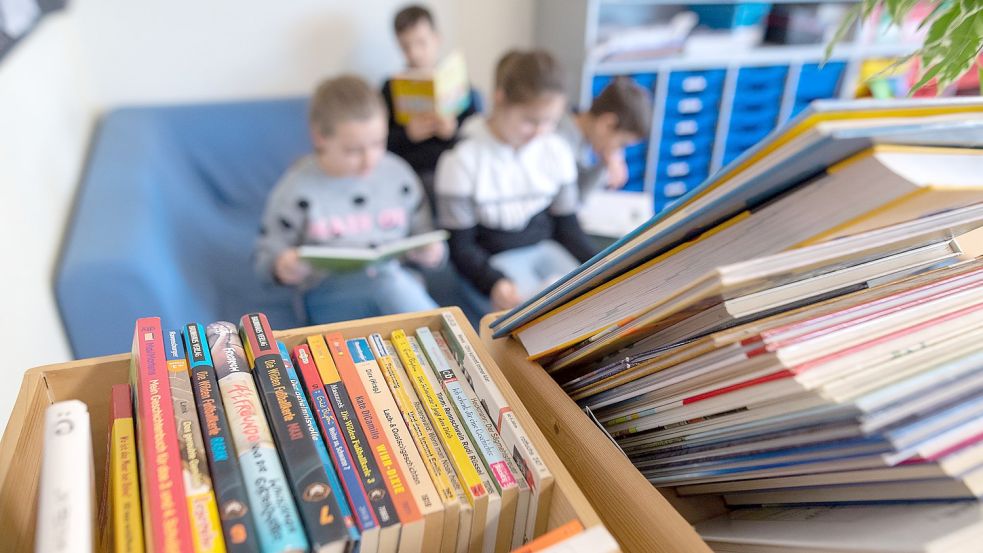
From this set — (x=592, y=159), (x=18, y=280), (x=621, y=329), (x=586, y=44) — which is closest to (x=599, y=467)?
(x=621, y=329)

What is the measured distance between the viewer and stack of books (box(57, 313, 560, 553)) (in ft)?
1.47

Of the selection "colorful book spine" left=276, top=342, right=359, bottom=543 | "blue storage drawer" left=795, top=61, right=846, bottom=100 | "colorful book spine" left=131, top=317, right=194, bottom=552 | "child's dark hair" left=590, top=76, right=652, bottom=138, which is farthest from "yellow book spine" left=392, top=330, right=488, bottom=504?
"blue storage drawer" left=795, top=61, right=846, bottom=100

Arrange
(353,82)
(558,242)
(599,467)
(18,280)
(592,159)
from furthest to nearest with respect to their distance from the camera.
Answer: (592,159) < (558,242) < (353,82) < (18,280) < (599,467)

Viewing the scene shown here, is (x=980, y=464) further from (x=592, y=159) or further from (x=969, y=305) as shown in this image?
(x=592, y=159)

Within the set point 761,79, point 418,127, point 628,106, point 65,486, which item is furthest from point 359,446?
point 761,79

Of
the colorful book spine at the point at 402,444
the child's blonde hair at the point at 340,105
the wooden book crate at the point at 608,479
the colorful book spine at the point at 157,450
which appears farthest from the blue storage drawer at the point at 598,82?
the colorful book spine at the point at 157,450

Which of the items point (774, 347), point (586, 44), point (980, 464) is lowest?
point (980, 464)

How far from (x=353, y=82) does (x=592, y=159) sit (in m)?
1.14

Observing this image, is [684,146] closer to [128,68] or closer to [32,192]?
[128,68]

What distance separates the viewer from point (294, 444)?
515mm

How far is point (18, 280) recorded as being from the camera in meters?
1.15

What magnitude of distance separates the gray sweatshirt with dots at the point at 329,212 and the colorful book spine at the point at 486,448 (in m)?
0.95

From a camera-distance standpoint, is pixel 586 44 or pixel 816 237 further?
pixel 586 44

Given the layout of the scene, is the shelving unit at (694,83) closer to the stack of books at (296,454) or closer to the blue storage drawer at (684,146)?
the blue storage drawer at (684,146)
